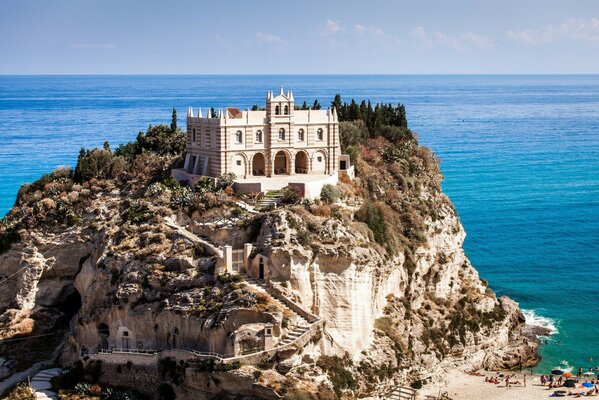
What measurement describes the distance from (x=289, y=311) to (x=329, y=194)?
1256cm

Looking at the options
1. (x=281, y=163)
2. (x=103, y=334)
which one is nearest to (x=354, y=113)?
(x=281, y=163)

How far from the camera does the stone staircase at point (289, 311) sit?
52994 millimetres

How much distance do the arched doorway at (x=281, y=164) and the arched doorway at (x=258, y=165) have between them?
133cm

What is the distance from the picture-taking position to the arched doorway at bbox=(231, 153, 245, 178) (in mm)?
66812

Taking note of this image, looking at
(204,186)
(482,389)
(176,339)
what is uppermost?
(204,186)

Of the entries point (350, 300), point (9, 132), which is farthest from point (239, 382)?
point (9, 132)

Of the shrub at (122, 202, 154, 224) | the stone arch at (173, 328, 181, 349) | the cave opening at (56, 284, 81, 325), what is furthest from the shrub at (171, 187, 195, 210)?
the cave opening at (56, 284, 81, 325)

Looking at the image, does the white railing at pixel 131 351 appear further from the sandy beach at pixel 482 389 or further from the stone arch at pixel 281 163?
the stone arch at pixel 281 163

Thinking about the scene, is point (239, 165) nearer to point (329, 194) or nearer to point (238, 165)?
point (238, 165)

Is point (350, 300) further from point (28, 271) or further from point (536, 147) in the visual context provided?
point (536, 147)

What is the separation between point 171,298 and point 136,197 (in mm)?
14120

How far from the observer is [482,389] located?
61531mm

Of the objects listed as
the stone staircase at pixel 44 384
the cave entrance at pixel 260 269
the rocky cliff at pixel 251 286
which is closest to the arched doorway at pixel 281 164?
the rocky cliff at pixel 251 286

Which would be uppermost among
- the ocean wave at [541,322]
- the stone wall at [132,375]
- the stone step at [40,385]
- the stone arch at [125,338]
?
the stone arch at [125,338]
